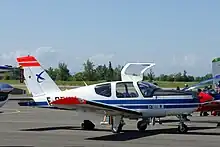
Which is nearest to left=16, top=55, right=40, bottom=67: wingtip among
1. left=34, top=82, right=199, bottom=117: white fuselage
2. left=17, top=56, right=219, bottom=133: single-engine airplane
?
left=17, top=56, right=219, bottom=133: single-engine airplane

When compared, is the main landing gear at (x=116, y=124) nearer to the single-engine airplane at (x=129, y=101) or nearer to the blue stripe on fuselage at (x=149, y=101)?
the single-engine airplane at (x=129, y=101)

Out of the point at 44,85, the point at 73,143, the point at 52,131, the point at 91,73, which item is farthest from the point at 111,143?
the point at 91,73

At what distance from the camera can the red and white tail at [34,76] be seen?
18766 mm

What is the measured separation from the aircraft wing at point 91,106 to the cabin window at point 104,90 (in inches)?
30.2

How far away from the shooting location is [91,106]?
52.5 ft

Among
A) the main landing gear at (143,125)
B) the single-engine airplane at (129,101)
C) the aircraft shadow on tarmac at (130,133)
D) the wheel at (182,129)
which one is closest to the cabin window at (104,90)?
the single-engine airplane at (129,101)

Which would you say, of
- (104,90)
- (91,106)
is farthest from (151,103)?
(91,106)

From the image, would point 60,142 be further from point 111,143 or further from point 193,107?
point 193,107

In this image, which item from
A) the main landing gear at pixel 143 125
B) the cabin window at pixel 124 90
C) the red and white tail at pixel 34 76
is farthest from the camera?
the red and white tail at pixel 34 76

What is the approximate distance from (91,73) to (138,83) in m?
106

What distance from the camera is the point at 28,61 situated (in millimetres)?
18984

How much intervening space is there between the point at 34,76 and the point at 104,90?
9.90 feet

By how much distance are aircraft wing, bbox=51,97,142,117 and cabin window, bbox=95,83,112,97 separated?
30.2 inches

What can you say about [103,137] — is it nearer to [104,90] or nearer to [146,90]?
[104,90]
